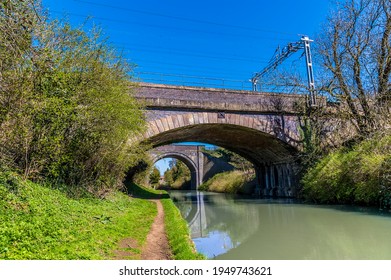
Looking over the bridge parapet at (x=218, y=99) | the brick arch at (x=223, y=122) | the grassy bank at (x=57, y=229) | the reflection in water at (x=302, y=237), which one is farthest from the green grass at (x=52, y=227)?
the bridge parapet at (x=218, y=99)

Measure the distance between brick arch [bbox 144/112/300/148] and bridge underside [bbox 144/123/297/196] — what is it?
249 millimetres

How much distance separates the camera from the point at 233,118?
12945mm

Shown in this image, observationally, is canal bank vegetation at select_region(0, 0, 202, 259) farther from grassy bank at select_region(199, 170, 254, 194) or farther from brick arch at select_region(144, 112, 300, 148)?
grassy bank at select_region(199, 170, 254, 194)

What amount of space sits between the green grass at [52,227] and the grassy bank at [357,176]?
6506 mm

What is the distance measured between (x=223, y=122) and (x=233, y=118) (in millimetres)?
488

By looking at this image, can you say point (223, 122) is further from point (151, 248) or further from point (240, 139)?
point (151, 248)

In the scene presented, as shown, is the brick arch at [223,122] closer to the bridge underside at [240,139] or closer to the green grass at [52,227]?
the bridge underside at [240,139]

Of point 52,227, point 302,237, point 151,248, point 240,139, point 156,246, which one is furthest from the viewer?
point 240,139

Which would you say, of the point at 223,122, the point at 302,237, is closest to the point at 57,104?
the point at 302,237

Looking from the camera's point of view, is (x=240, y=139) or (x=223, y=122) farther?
(x=240, y=139)

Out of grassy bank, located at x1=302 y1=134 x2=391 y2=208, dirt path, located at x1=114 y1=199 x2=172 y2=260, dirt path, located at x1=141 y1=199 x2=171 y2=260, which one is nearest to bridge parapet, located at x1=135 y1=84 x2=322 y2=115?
grassy bank, located at x1=302 y1=134 x2=391 y2=208

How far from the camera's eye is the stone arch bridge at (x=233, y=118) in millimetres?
12117
